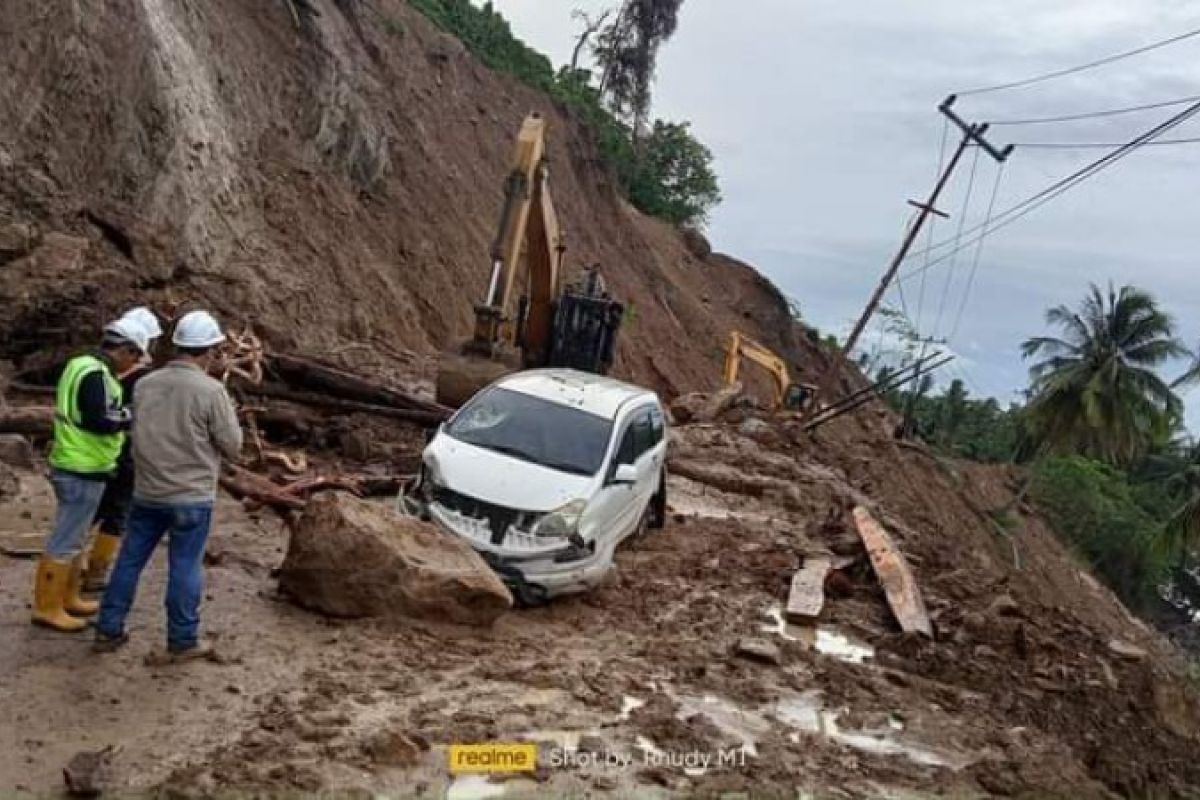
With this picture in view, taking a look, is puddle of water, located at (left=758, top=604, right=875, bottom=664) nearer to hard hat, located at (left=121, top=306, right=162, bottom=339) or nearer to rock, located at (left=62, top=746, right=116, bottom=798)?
hard hat, located at (left=121, top=306, right=162, bottom=339)

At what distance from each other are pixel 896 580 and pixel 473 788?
7.20 meters

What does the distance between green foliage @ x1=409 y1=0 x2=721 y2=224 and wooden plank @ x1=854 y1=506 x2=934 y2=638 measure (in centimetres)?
2554

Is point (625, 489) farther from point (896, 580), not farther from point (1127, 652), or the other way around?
point (1127, 652)

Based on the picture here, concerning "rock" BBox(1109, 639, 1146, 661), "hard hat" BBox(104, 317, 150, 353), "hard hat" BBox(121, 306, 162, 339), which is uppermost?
"hard hat" BBox(121, 306, 162, 339)

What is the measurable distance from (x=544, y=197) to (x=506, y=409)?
6.33 meters

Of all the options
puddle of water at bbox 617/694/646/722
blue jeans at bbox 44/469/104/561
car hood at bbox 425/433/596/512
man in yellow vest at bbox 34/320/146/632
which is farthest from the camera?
car hood at bbox 425/433/596/512

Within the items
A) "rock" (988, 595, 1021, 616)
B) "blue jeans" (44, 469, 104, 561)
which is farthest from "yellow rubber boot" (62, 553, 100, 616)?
"rock" (988, 595, 1021, 616)

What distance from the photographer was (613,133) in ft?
149

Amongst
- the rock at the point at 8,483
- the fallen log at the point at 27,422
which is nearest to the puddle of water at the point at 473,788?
the rock at the point at 8,483

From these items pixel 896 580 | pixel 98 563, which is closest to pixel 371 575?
pixel 98 563

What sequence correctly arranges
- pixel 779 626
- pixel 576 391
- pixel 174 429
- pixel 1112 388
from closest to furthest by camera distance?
pixel 174 429
pixel 779 626
pixel 576 391
pixel 1112 388

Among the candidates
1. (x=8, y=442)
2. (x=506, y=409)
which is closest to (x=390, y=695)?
(x=506, y=409)

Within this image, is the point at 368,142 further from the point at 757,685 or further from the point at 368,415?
the point at 757,685

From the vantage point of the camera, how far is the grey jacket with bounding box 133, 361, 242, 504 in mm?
6551
